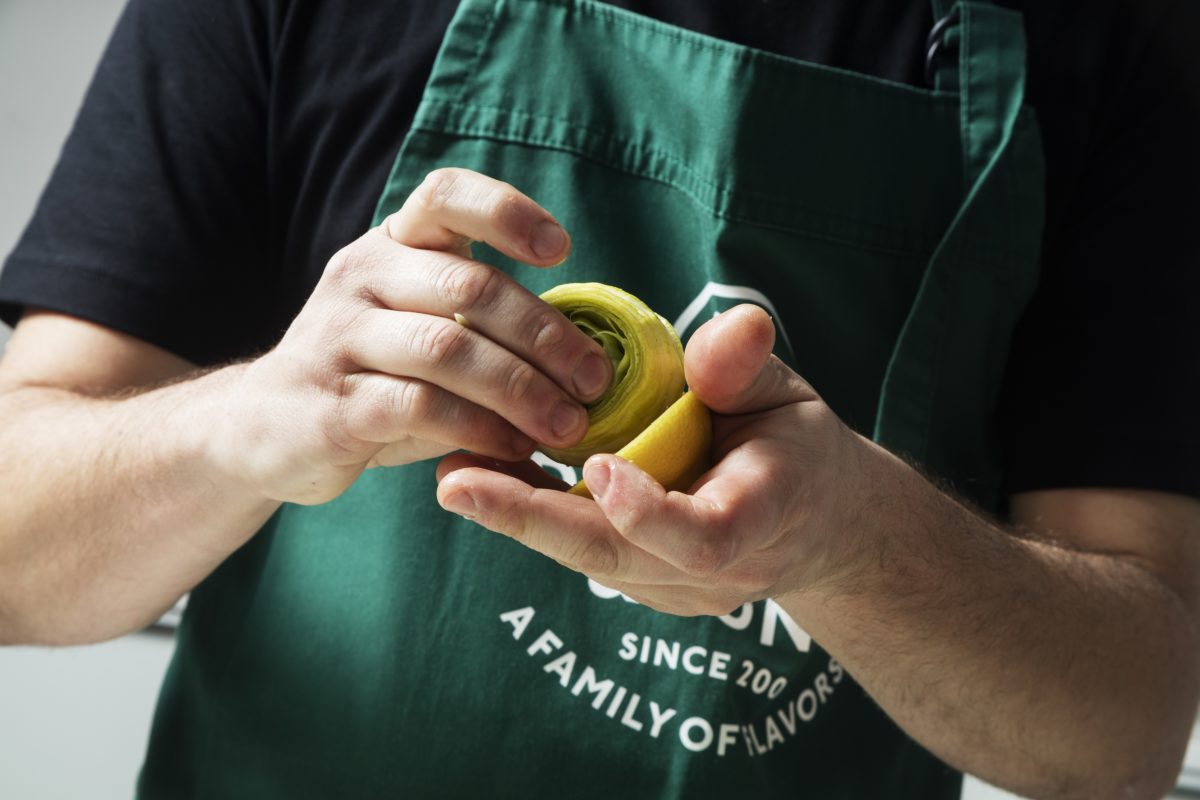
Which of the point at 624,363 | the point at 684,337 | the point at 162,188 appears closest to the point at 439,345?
the point at 624,363

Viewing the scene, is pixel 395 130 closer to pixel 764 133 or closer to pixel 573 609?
pixel 764 133

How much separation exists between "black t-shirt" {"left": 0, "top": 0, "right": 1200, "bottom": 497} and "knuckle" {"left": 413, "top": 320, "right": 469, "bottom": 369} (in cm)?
35

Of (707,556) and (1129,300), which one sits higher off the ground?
(1129,300)

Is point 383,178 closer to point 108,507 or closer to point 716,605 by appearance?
point 108,507

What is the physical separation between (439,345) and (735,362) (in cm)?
16

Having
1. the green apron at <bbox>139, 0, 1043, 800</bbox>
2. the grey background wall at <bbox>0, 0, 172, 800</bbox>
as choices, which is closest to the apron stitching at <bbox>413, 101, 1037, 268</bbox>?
the green apron at <bbox>139, 0, 1043, 800</bbox>

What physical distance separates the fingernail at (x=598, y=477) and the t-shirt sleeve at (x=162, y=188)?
0.52 m

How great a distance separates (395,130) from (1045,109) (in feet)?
1.95

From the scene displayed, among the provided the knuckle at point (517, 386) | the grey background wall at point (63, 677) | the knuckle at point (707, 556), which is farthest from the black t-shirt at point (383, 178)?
the grey background wall at point (63, 677)

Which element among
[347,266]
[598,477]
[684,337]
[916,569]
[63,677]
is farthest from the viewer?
[63,677]

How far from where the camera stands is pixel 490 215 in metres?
0.58

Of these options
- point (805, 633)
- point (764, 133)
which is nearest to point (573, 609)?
point (805, 633)

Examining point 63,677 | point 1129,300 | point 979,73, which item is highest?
point 979,73

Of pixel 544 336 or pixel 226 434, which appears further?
pixel 226 434
